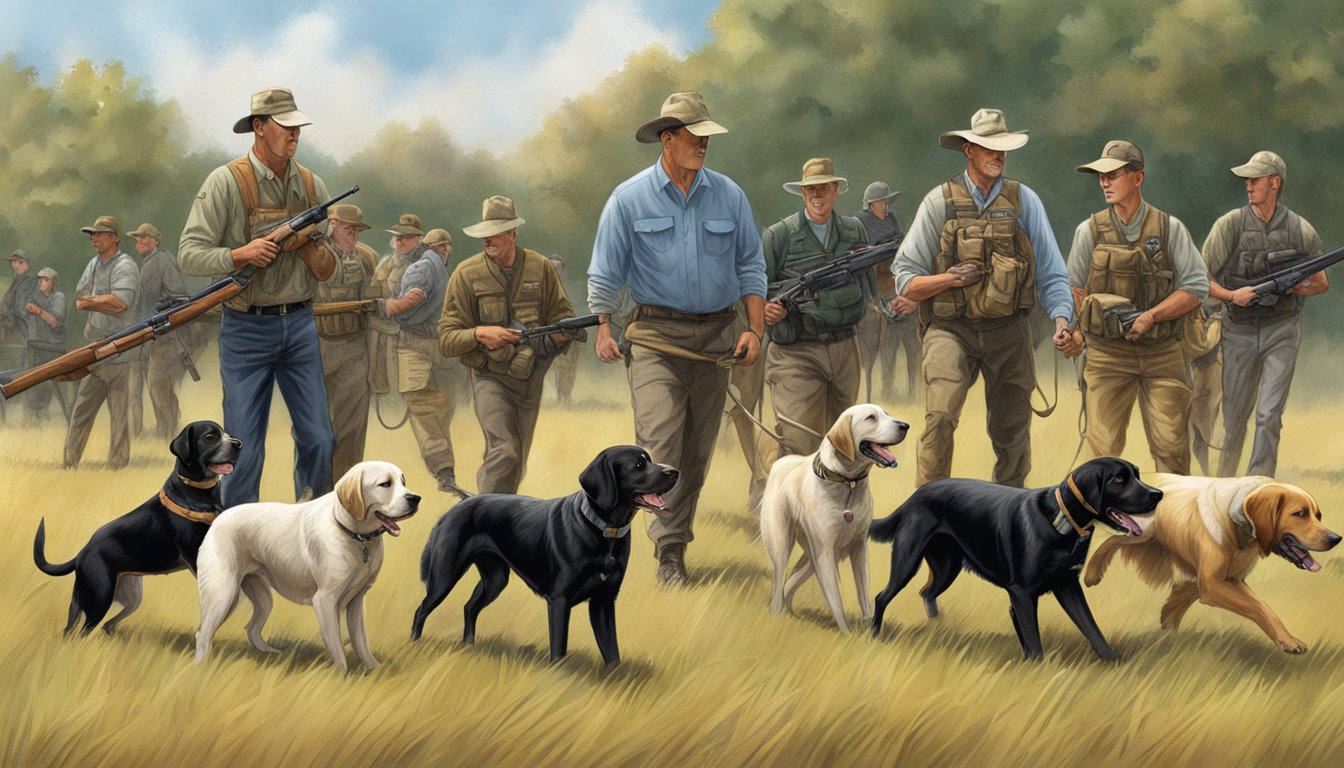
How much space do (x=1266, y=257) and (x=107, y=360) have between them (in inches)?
333

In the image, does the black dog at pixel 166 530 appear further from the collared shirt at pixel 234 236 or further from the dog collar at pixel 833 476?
the dog collar at pixel 833 476

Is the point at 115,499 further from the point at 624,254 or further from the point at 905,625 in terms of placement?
the point at 905,625

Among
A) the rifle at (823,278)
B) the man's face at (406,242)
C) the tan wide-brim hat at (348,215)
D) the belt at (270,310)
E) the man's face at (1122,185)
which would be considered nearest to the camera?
the belt at (270,310)

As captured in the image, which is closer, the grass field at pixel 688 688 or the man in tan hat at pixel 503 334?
the grass field at pixel 688 688

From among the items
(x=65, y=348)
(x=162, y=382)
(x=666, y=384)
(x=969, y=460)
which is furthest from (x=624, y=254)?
(x=65, y=348)

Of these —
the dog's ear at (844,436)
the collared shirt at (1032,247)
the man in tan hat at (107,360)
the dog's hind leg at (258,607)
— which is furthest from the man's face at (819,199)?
the man in tan hat at (107,360)

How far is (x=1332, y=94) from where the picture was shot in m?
20.3

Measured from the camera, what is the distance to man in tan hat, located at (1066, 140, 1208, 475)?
8633 millimetres

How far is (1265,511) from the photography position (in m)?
6.37

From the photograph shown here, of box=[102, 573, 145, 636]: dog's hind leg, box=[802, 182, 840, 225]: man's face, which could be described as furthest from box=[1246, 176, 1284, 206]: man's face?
box=[102, 573, 145, 636]: dog's hind leg

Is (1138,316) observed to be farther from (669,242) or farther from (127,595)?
(127,595)

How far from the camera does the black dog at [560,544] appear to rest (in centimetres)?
595

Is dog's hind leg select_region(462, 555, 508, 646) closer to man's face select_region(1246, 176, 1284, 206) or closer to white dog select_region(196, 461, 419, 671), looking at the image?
white dog select_region(196, 461, 419, 671)

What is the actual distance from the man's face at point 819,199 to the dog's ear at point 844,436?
9.80 feet
